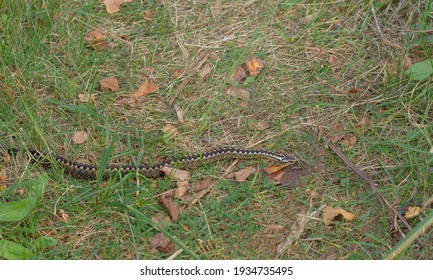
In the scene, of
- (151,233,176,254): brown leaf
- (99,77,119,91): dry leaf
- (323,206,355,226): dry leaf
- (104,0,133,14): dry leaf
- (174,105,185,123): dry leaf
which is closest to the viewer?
(151,233,176,254): brown leaf

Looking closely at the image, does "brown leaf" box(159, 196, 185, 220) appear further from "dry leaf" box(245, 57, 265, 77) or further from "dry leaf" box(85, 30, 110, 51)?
"dry leaf" box(85, 30, 110, 51)

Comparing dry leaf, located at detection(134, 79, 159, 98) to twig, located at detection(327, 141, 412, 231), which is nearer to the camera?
Answer: twig, located at detection(327, 141, 412, 231)

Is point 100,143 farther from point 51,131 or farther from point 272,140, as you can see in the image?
point 272,140

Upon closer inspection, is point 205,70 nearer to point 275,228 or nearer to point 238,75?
point 238,75

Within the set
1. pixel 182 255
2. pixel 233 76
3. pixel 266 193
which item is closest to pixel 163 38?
pixel 233 76

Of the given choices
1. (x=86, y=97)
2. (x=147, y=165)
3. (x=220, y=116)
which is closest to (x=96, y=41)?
(x=86, y=97)

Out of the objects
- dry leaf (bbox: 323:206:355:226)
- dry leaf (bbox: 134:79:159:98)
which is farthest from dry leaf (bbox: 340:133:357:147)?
dry leaf (bbox: 134:79:159:98)

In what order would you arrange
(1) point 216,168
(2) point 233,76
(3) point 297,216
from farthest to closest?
(2) point 233,76, (1) point 216,168, (3) point 297,216
